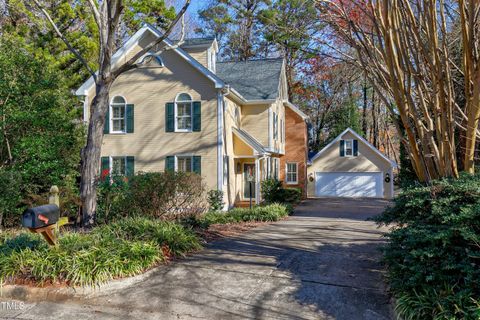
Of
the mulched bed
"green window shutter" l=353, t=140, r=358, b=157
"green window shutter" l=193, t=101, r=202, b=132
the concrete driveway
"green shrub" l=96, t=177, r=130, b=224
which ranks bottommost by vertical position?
the concrete driveway

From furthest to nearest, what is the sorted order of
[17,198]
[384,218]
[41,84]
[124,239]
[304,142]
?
[304,142] → [41,84] → [17,198] → [124,239] → [384,218]

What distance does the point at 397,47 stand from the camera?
19.9ft

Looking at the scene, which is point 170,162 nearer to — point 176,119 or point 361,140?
point 176,119

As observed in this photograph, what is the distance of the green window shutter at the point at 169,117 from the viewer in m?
16.9

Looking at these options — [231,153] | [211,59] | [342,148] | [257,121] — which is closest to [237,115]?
[257,121]

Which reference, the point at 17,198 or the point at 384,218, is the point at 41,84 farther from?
the point at 384,218

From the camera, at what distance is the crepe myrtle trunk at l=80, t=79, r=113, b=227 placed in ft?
31.6

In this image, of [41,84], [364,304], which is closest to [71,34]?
[41,84]

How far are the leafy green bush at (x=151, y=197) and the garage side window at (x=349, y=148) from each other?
17.8 meters

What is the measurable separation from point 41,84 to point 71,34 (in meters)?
7.78

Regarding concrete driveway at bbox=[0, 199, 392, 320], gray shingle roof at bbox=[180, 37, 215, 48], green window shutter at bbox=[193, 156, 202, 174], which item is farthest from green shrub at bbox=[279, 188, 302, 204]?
concrete driveway at bbox=[0, 199, 392, 320]

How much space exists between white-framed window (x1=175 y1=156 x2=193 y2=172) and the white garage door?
1316 cm

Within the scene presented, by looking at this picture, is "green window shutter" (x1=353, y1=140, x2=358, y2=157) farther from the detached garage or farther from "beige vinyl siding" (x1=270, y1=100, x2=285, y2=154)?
"beige vinyl siding" (x1=270, y1=100, x2=285, y2=154)

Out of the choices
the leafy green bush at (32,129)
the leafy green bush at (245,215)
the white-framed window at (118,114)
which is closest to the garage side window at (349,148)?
the leafy green bush at (245,215)
